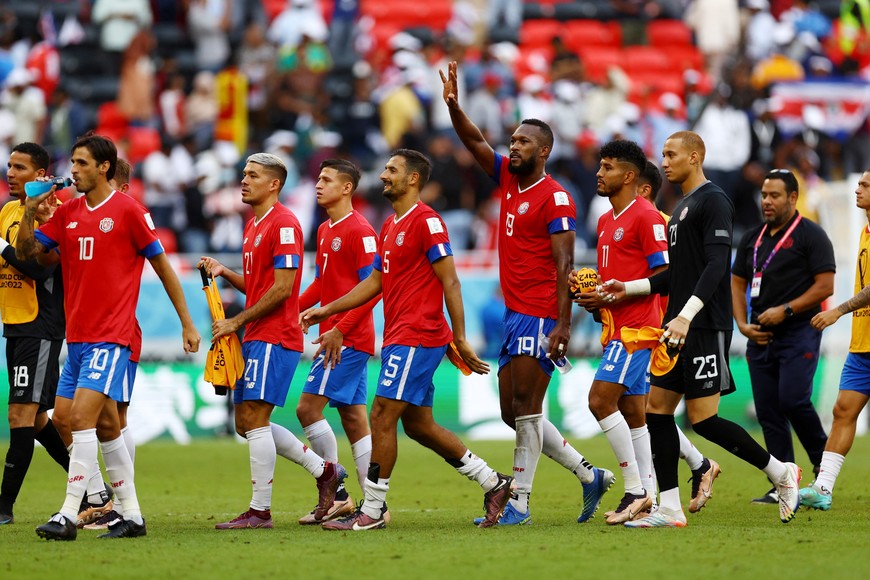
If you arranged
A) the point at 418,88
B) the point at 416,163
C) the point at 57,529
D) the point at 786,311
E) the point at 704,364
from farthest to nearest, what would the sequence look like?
the point at 418,88 → the point at 786,311 → the point at 416,163 → the point at 704,364 → the point at 57,529

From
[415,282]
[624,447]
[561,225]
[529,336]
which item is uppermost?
[561,225]

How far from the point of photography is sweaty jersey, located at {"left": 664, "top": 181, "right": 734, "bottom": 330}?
9109 millimetres

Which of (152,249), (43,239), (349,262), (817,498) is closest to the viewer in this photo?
(152,249)

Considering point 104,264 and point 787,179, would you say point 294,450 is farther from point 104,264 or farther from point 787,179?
point 787,179

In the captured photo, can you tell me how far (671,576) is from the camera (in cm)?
705

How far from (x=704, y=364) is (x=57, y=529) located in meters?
4.50

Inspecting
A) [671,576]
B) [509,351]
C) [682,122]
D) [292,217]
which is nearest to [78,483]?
[292,217]

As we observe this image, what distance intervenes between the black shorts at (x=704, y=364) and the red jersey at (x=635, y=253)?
0.59m

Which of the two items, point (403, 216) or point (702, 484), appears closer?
point (403, 216)

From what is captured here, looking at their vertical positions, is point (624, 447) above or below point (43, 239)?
below

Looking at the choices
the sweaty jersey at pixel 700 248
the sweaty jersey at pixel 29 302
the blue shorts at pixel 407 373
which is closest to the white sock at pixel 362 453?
the blue shorts at pixel 407 373

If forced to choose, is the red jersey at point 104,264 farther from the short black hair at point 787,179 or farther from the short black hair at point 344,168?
the short black hair at point 787,179

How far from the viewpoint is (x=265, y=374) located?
9602 millimetres

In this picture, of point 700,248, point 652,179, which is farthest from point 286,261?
point 652,179
